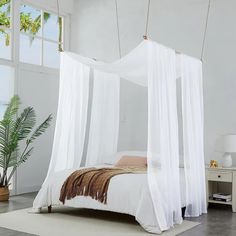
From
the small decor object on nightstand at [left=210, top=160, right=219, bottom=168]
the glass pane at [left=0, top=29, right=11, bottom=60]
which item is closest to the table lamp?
the small decor object on nightstand at [left=210, top=160, right=219, bottom=168]

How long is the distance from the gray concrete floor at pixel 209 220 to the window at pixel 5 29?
2217mm

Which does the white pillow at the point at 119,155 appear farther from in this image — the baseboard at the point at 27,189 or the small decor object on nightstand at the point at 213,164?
the baseboard at the point at 27,189

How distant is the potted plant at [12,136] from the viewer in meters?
6.47

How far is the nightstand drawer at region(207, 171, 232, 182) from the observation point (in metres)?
5.90

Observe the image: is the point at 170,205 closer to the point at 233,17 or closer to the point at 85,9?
the point at 233,17

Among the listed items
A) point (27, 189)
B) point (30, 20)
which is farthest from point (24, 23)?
point (27, 189)

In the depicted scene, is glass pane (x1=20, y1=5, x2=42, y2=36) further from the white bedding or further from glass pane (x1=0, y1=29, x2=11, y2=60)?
the white bedding

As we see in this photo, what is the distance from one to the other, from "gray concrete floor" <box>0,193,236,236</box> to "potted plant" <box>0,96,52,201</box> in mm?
318

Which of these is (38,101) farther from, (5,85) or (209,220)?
(209,220)

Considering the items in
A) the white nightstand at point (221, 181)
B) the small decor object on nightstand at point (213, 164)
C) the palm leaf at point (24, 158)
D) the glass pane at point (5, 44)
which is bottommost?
the white nightstand at point (221, 181)

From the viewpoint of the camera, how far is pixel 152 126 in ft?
15.7

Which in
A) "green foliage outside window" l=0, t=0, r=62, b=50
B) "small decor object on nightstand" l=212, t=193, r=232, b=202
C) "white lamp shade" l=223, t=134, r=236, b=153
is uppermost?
"green foliage outside window" l=0, t=0, r=62, b=50

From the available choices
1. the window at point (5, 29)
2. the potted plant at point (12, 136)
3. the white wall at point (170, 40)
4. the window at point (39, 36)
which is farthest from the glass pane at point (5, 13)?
the white wall at point (170, 40)

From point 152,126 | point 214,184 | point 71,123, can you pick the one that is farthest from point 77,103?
point 214,184
